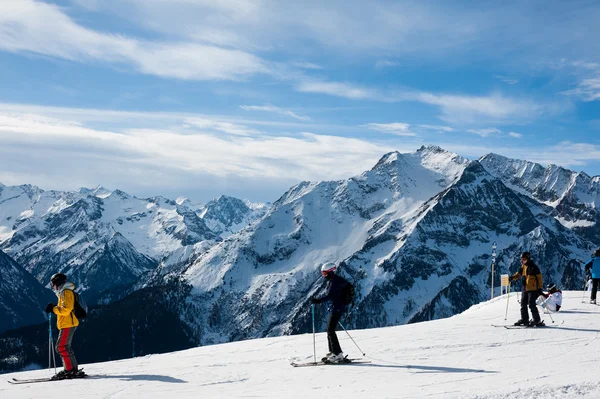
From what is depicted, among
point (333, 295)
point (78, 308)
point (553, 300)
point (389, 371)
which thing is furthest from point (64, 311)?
point (553, 300)

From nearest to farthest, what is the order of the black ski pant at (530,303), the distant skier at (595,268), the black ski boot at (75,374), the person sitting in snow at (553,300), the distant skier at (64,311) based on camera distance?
1. the distant skier at (64,311)
2. the black ski boot at (75,374)
3. the black ski pant at (530,303)
4. the person sitting in snow at (553,300)
5. the distant skier at (595,268)

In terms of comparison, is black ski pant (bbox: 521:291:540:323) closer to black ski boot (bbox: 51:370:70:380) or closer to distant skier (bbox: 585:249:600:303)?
distant skier (bbox: 585:249:600:303)

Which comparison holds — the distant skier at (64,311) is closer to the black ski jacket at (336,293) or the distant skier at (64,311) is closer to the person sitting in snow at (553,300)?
the black ski jacket at (336,293)

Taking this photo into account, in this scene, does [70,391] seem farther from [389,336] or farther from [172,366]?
[389,336]

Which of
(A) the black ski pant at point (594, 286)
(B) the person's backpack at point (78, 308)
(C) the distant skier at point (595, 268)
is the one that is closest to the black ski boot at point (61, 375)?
(B) the person's backpack at point (78, 308)

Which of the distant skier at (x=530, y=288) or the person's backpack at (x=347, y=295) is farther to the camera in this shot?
the distant skier at (x=530, y=288)

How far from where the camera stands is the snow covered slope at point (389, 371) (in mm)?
12539

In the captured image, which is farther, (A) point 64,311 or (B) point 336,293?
(B) point 336,293

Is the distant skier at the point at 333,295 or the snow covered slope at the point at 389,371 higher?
the distant skier at the point at 333,295

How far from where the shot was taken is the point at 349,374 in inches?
585

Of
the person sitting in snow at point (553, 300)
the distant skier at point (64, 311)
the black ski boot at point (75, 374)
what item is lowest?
the black ski boot at point (75, 374)

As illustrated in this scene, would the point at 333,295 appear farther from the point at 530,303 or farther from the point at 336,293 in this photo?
the point at 530,303

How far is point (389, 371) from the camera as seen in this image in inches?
595

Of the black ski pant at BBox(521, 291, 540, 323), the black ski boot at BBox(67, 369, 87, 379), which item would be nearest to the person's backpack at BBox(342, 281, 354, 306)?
the black ski boot at BBox(67, 369, 87, 379)
